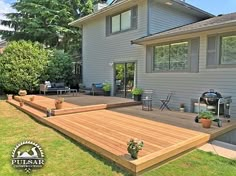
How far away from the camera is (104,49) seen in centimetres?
1311

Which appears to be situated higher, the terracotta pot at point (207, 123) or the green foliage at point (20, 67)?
the green foliage at point (20, 67)

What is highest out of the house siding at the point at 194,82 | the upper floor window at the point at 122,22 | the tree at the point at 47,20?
the tree at the point at 47,20

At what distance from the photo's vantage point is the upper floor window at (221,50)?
7029mm

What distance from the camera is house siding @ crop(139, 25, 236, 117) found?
23.4 ft

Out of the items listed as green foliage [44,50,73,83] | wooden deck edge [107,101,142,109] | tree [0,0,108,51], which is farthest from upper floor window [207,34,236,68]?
tree [0,0,108,51]

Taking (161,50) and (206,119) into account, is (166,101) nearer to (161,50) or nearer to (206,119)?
(161,50)

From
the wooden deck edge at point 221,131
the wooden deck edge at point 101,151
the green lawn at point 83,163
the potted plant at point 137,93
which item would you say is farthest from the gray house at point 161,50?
the wooden deck edge at point 101,151

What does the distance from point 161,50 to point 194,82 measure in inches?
84.2

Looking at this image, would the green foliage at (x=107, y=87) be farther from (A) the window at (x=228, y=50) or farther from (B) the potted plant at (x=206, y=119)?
(B) the potted plant at (x=206, y=119)

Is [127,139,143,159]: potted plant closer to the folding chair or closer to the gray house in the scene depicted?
the gray house

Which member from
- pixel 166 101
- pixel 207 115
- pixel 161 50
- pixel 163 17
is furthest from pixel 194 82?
pixel 163 17

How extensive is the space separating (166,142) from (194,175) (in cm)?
108

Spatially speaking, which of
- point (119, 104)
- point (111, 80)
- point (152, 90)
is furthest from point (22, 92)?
point (152, 90)

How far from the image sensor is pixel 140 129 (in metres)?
5.62
